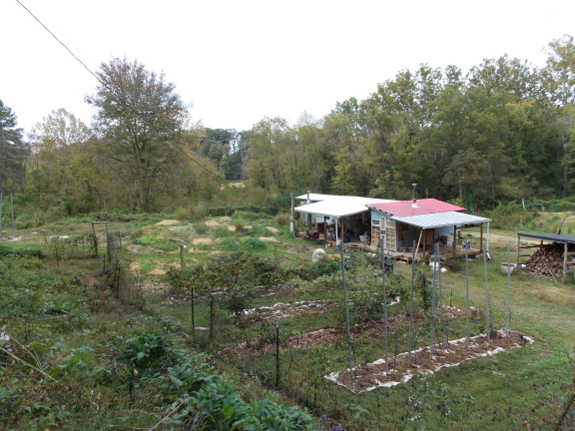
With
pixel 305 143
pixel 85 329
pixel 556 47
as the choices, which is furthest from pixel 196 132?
pixel 556 47

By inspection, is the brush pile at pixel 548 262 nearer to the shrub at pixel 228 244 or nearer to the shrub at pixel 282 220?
the shrub at pixel 228 244

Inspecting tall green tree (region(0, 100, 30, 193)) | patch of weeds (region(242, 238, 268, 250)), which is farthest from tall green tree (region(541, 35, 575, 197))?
tall green tree (region(0, 100, 30, 193))

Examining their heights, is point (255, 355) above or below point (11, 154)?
below

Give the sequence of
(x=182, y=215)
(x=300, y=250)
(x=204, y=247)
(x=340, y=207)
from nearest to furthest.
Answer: (x=204, y=247) < (x=300, y=250) < (x=340, y=207) < (x=182, y=215)

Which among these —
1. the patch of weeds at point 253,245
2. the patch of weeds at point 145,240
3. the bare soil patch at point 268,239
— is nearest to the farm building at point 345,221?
the bare soil patch at point 268,239

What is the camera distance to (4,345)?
3727mm

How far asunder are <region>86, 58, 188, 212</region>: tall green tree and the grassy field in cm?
1662

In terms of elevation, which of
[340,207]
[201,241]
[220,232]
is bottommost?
[201,241]

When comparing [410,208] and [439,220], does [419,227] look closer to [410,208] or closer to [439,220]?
[439,220]

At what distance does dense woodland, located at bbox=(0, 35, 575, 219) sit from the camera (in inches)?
1034

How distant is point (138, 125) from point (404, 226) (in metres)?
19.4

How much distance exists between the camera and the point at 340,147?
114 feet

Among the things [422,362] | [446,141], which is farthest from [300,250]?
[446,141]

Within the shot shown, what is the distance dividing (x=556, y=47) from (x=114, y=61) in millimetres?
38246
